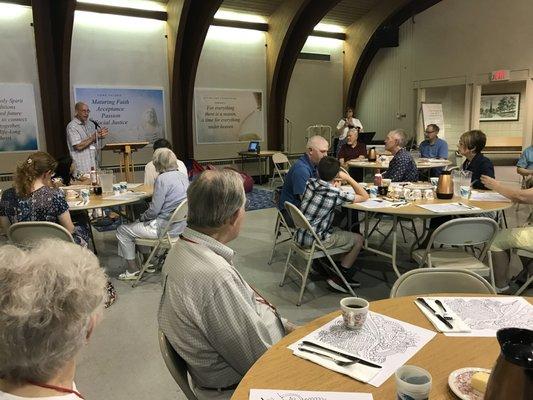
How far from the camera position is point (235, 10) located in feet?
32.4

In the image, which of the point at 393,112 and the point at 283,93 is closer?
the point at 283,93

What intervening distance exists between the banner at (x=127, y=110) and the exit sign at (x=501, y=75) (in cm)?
708

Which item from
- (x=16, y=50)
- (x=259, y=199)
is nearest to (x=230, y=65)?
(x=259, y=199)

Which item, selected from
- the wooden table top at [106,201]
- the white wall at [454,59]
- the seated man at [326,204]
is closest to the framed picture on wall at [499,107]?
the white wall at [454,59]

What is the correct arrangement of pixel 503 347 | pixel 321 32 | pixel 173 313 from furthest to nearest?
1. pixel 321 32
2. pixel 173 313
3. pixel 503 347

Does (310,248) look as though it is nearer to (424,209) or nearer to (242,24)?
(424,209)

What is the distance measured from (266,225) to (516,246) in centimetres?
369

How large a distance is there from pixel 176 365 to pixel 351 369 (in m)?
0.62

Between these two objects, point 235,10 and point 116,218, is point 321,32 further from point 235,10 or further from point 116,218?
point 116,218

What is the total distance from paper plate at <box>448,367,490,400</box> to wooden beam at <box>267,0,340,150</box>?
30.4 feet

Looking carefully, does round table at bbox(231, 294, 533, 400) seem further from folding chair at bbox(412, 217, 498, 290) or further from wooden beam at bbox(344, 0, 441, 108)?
wooden beam at bbox(344, 0, 441, 108)

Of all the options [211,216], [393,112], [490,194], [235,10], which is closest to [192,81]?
[235,10]

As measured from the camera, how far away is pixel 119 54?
8758 mm

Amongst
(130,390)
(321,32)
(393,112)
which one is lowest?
(130,390)
